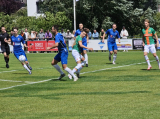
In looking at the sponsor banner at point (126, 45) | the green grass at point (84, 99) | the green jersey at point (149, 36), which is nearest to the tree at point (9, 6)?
the sponsor banner at point (126, 45)

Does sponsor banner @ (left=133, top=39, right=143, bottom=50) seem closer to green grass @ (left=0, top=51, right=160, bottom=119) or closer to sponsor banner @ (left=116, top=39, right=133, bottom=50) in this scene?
sponsor banner @ (left=116, top=39, right=133, bottom=50)

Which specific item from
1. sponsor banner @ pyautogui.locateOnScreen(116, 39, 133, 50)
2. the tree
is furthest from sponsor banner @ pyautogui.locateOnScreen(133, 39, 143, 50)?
the tree

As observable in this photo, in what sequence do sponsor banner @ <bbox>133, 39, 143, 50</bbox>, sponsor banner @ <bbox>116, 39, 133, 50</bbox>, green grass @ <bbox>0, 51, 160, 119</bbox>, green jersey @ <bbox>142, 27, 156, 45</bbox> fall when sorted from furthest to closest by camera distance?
sponsor banner @ <bbox>133, 39, 143, 50</bbox> → sponsor banner @ <bbox>116, 39, 133, 50</bbox> → green jersey @ <bbox>142, 27, 156, 45</bbox> → green grass @ <bbox>0, 51, 160, 119</bbox>

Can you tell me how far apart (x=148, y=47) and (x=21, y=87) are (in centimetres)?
659

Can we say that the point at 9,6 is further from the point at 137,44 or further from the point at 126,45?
the point at 137,44

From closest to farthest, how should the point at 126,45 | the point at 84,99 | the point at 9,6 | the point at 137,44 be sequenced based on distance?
1. the point at 84,99
2. the point at 126,45
3. the point at 137,44
4. the point at 9,6

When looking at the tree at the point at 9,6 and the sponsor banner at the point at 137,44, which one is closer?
the sponsor banner at the point at 137,44

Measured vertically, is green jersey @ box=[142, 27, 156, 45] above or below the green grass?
above

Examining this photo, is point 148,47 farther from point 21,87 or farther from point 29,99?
point 29,99

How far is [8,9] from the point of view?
2739 inches

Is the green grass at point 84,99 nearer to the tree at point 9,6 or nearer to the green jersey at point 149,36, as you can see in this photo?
the green jersey at point 149,36

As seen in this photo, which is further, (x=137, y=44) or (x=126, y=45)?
(x=137, y=44)

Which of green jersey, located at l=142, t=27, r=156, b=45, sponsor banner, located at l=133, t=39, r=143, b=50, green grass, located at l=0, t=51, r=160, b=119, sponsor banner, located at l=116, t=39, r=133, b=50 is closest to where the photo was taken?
green grass, located at l=0, t=51, r=160, b=119

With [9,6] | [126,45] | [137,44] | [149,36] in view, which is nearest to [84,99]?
[149,36]
